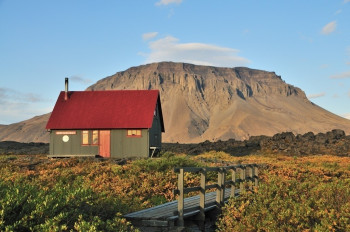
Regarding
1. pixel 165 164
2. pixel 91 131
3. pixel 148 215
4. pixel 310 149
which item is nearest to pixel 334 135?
pixel 310 149

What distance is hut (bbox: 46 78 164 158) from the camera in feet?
131

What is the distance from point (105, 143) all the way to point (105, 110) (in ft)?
11.7

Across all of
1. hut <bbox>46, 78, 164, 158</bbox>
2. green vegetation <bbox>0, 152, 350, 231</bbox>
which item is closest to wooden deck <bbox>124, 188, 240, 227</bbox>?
green vegetation <bbox>0, 152, 350, 231</bbox>

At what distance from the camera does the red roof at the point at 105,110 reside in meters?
40.5

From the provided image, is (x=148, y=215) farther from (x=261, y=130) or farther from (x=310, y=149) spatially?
(x=261, y=130)

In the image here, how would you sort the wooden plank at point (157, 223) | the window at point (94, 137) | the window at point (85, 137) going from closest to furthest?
1. the wooden plank at point (157, 223)
2. the window at point (94, 137)
3. the window at point (85, 137)

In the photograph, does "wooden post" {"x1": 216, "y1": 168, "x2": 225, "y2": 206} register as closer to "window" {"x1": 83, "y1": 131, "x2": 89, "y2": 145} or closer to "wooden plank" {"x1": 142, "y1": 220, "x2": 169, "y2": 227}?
"wooden plank" {"x1": 142, "y1": 220, "x2": 169, "y2": 227}

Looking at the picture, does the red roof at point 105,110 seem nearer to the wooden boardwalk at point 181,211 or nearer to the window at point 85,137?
the window at point 85,137

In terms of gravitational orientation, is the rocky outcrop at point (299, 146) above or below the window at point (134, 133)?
below

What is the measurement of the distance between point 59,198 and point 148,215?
2305 mm

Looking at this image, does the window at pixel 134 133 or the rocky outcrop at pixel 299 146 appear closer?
the window at pixel 134 133

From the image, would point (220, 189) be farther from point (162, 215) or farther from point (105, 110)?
point (105, 110)

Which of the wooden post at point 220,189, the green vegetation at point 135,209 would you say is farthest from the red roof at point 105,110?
the wooden post at point 220,189

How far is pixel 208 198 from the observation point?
1468 centimetres
